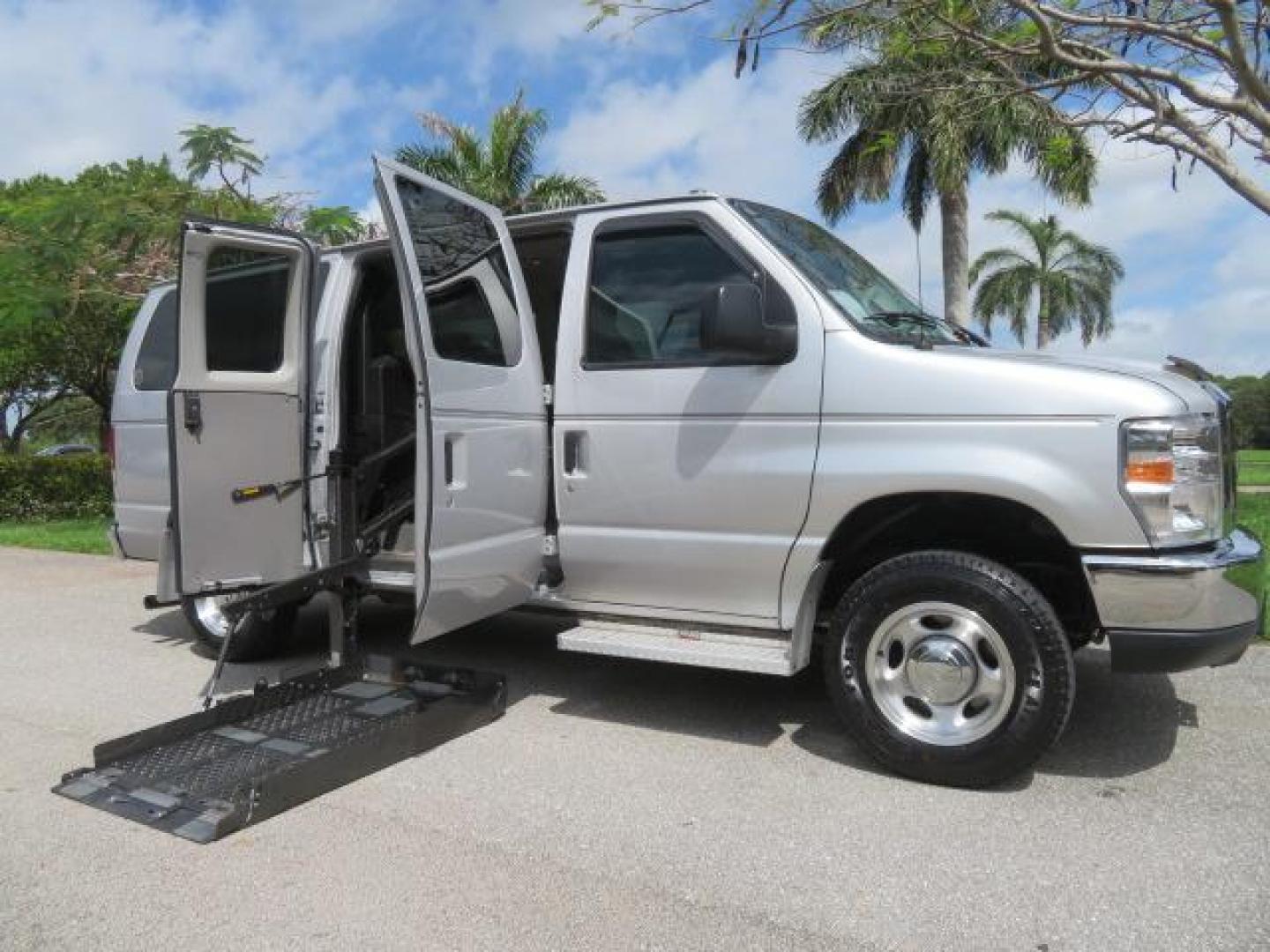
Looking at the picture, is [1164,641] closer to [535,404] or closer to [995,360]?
[995,360]

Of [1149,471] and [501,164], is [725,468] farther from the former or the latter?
[501,164]

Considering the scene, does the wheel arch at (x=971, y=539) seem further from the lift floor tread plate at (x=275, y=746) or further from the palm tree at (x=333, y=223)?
the palm tree at (x=333, y=223)

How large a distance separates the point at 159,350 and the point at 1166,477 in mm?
5613

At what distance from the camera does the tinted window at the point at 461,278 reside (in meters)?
4.36

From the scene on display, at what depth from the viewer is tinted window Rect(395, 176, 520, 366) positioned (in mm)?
4363

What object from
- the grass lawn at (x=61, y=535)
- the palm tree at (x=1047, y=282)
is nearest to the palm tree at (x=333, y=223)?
the grass lawn at (x=61, y=535)

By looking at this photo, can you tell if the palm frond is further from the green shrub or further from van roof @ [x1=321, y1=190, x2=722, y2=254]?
van roof @ [x1=321, y1=190, x2=722, y2=254]

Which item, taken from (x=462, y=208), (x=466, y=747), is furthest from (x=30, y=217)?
(x=466, y=747)


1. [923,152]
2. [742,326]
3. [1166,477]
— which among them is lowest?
[1166,477]

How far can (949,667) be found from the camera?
3928 millimetres

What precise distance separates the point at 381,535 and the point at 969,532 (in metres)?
3.16

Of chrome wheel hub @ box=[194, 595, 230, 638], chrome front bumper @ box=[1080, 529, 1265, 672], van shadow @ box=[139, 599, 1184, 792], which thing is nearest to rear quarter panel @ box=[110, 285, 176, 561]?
chrome wheel hub @ box=[194, 595, 230, 638]

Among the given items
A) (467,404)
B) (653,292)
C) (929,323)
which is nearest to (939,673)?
(929,323)

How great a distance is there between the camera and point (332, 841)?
11.8 ft
